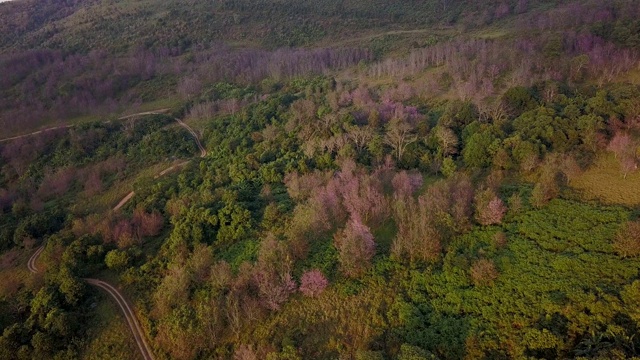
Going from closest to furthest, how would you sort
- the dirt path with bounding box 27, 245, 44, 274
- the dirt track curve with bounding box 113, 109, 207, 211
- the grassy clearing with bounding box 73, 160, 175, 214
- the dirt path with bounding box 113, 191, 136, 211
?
the dirt path with bounding box 27, 245, 44, 274
the dirt path with bounding box 113, 191, 136, 211
the grassy clearing with bounding box 73, 160, 175, 214
the dirt track curve with bounding box 113, 109, 207, 211

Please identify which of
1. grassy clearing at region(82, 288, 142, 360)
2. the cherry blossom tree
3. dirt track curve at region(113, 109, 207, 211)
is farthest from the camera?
dirt track curve at region(113, 109, 207, 211)

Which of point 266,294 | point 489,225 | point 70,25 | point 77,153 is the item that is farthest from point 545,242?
point 70,25

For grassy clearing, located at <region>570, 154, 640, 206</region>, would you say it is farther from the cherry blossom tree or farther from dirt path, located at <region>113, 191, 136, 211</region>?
dirt path, located at <region>113, 191, 136, 211</region>

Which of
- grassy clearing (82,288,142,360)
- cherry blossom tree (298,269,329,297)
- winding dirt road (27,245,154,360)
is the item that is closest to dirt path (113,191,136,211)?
winding dirt road (27,245,154,360)

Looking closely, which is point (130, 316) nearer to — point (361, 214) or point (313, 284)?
point (313, 284)

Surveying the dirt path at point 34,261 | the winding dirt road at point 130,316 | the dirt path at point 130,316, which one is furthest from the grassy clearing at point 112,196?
the dirt path at point 130,316

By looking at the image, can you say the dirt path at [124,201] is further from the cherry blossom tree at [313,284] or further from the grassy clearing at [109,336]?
the cherry blossom tree at [313,284]

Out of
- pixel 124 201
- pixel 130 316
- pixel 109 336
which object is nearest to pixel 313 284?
pixel 130 316
